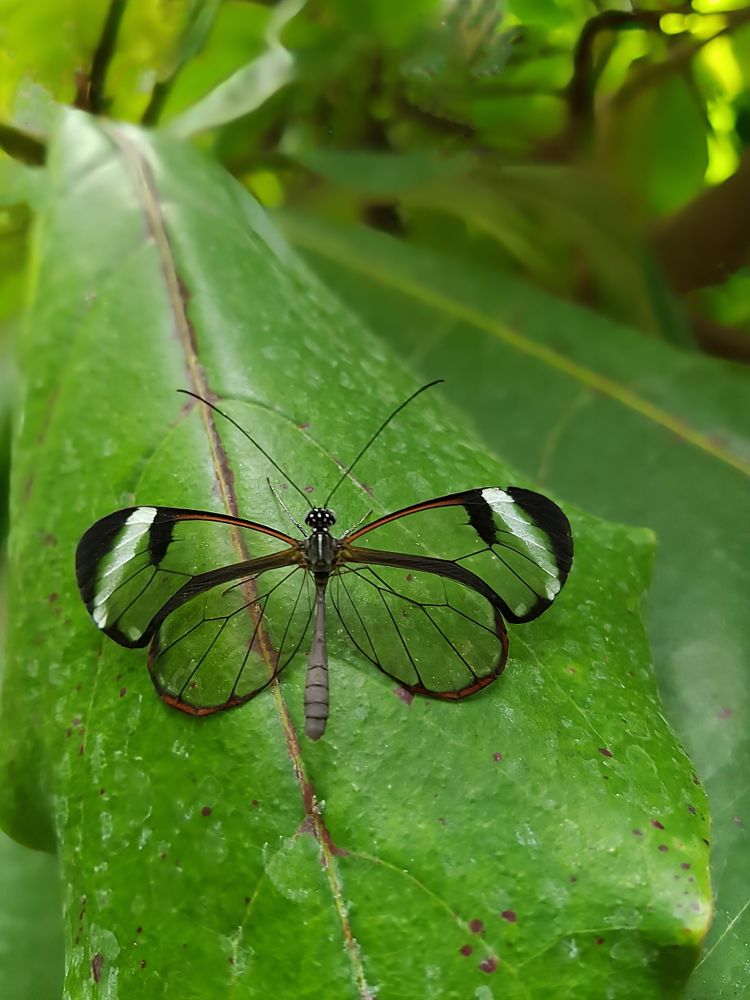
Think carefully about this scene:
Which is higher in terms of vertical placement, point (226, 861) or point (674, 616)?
point (674, 616)

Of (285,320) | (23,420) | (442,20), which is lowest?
(23,420)

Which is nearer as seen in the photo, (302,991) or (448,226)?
(302,991)

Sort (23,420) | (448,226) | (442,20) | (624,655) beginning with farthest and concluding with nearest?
1. (448,226)
2. (442,20)
3. (23,420)
4. (624,655)

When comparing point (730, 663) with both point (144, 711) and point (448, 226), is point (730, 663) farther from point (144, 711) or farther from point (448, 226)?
point (448, 226)

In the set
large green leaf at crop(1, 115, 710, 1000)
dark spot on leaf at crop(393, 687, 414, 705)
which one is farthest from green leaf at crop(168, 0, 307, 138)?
dark spot on leaf at crop(393, 687, 414, 705)

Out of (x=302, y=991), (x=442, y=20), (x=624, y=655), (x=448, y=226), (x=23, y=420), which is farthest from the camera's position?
(x=448, y=226)

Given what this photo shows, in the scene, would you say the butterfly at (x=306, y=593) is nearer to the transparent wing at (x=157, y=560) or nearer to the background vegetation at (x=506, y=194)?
the transparent wing at (x=157, y=560)

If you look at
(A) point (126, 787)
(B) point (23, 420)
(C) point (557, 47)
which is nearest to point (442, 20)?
(C) point (557, 47)
